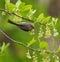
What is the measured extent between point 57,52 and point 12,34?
79 cm

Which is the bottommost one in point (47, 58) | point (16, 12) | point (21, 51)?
point (21, 51)

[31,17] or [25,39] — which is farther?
[25,39]

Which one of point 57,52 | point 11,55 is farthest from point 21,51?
point 57,52

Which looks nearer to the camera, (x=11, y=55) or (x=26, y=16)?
(x=26, y=16)

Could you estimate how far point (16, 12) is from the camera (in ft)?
2.28

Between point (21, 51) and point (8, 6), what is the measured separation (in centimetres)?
90

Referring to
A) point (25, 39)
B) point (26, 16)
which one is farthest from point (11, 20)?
point (25, 39)

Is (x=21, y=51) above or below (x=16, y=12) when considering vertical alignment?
below

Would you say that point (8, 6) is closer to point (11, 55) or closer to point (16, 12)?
point (16, 12)

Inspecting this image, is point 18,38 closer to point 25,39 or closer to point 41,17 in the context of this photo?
point 25,39

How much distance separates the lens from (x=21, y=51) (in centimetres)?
157

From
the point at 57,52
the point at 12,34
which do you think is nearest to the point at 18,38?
the point at 12,34

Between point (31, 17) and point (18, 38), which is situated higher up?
point (31, 17)

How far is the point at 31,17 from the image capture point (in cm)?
72
